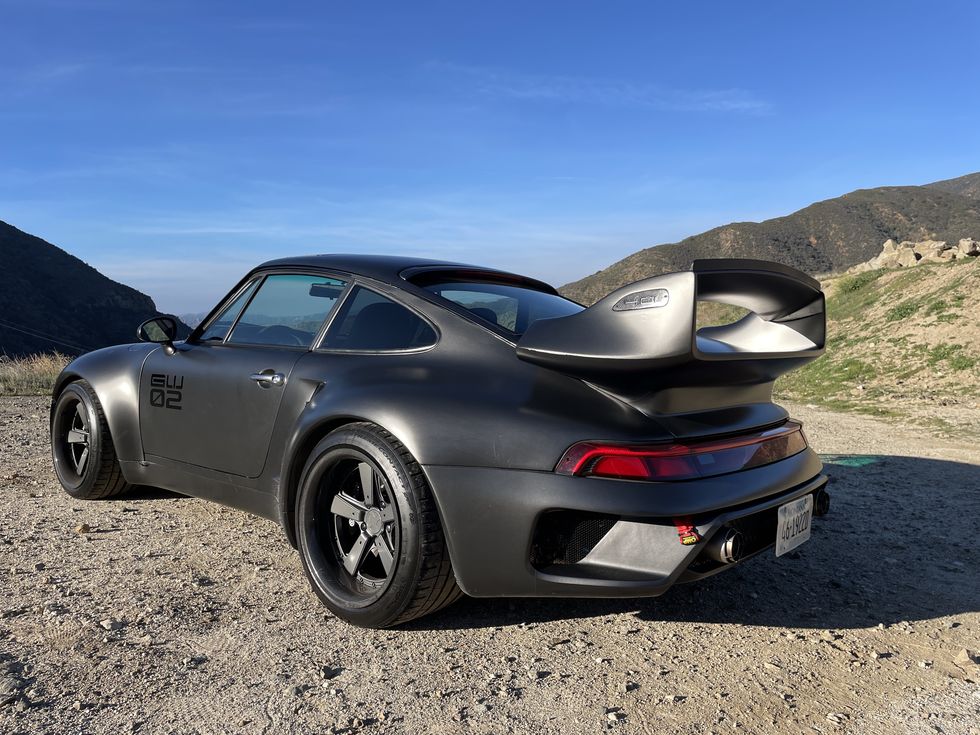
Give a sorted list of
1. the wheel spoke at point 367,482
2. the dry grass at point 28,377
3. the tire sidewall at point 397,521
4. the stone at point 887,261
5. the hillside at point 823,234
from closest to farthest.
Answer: the tire sidewall at point 397,521
the wheel spoke at point 367,482
the dry grass at point 28,377
the stone at point 887,261
the hillside at point 823,234

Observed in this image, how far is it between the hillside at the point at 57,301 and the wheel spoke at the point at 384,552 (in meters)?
51.0

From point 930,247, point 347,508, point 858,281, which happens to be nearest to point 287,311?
point 347,508

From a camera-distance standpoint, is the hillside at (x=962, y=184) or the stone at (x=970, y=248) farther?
the hillside at (x=962, y=184)

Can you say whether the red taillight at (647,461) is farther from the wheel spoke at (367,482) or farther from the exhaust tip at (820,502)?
the wheel spoke at (367,482)

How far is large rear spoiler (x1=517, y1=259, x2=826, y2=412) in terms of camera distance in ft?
7.64

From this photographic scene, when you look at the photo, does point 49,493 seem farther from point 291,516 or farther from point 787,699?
point 787,699

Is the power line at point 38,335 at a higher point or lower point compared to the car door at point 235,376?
lower

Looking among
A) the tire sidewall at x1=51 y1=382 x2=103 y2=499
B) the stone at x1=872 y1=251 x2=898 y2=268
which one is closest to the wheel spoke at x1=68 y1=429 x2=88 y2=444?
the tire sidewall at x1=51 y1=382 x2=103 y2=499

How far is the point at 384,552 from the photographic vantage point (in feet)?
8.93

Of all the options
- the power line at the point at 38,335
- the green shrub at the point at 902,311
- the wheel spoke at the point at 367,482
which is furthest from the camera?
the power line at the point at 38,335

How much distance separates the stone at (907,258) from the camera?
68.7ft

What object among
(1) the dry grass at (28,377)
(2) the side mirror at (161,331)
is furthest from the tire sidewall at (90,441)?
(1) the dry grass at (28,377)

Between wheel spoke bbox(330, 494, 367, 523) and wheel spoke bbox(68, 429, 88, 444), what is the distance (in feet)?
7.33

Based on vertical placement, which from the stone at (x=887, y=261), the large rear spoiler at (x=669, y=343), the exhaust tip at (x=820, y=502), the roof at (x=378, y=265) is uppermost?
the stone at (x=887, y=261)
